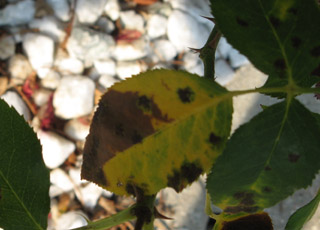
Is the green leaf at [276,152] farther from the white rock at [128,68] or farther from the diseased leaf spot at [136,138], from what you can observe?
the white rock at [128,68]

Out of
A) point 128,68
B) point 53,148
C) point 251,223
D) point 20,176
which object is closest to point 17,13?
point 128,68

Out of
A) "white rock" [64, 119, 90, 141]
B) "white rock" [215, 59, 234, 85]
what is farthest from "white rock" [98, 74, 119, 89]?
"white rock" [215, 59, 234, 85]

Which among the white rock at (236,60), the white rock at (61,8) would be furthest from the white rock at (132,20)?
the white rock at (236,60)

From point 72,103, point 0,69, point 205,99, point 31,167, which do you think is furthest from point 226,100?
point 0,69

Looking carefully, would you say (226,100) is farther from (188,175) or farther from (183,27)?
(183,27)

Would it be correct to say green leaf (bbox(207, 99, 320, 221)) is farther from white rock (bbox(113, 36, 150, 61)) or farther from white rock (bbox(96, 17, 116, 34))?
white rock (bbox(96, 17, 116, 34))

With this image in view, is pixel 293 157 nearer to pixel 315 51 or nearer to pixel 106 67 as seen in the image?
pixel 315 51
